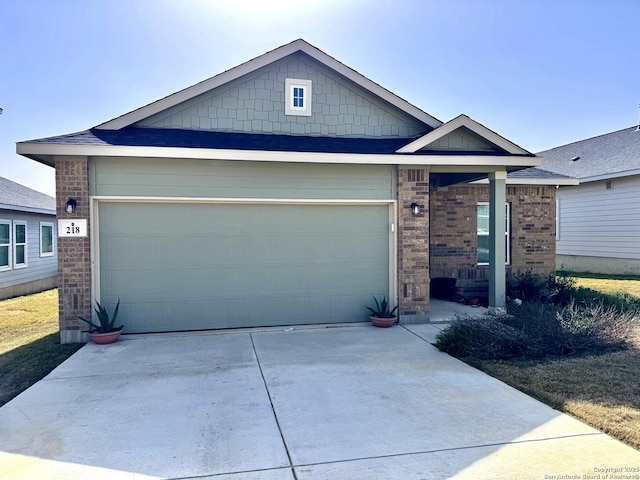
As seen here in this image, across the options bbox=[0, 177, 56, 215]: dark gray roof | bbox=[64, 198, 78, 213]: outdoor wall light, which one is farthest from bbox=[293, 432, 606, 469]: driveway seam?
bbox=[0, 177, 56, 215]: dark gray roof

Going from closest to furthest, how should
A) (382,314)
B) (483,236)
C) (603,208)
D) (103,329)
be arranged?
(103,329), (382,314), (483,236), (603,208)

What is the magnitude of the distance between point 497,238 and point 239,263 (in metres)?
5.20

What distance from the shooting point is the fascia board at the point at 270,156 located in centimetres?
704

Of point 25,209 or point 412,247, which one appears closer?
point 412,247

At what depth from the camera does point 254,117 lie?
9055mm

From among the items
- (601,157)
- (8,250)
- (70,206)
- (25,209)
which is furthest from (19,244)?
(601,157)

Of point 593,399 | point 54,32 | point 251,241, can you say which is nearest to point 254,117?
point 251,241

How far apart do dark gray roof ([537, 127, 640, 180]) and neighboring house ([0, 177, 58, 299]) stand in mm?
19211

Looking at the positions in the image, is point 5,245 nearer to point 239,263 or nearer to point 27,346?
point 27,346

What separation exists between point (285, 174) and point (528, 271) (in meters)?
7.08

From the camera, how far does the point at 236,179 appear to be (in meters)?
8.02

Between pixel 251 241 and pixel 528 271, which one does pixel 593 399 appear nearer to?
pixel 251 241

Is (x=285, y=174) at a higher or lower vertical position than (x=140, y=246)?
higher

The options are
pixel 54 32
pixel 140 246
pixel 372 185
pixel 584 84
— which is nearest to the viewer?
pixel 140 246
